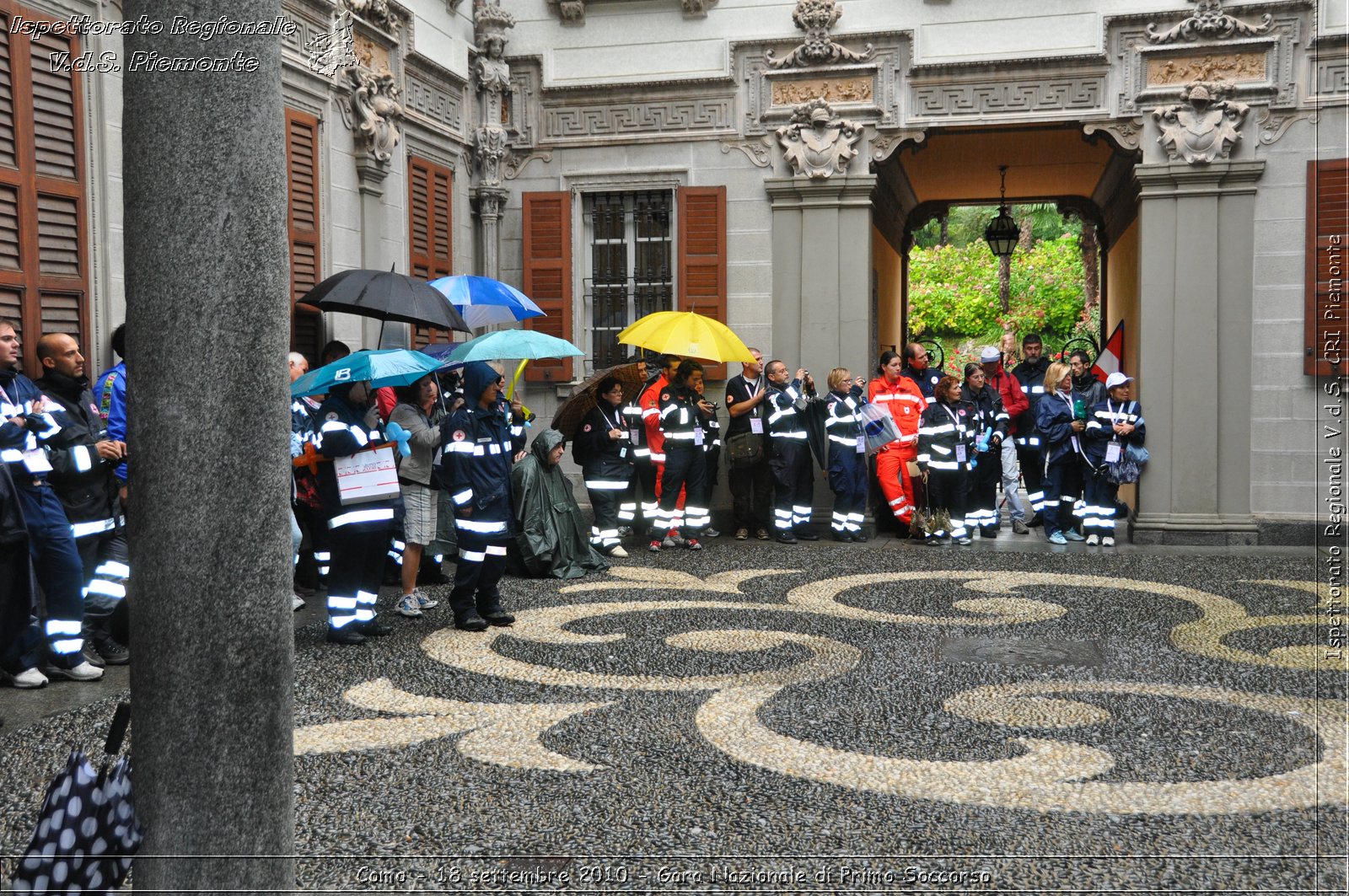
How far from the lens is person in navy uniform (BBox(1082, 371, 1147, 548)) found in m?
11.9

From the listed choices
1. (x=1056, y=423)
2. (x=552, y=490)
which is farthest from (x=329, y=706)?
(x=1056, y=423)

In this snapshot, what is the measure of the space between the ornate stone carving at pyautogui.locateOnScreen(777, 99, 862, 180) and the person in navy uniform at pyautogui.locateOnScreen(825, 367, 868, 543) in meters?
2.24

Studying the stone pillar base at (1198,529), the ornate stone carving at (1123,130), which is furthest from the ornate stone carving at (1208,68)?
the stone pillar base at (1198,529)

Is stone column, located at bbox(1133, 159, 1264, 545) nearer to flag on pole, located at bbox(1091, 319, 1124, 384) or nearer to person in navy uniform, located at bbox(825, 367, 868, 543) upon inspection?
flag on pole, located at bbox(1091, 319, 1124, 384)

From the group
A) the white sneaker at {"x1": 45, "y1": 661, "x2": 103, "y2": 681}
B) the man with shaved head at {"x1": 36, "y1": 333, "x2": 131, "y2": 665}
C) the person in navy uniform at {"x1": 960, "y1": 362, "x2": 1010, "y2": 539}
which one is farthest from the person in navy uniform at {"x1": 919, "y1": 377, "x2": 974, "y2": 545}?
the white sneaker at {"x1": 45, "y1": 661, "x2": 103, "y2": 681}

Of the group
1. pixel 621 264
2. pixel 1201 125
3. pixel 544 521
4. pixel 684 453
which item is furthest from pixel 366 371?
pixel 1201 125

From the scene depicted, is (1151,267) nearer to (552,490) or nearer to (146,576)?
(552,490)

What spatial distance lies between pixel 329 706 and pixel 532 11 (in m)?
9.97

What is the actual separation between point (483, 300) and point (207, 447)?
765 cm

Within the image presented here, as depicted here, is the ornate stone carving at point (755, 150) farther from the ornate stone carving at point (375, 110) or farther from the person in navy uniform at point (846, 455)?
the ornate stone carving at point (375, 110)

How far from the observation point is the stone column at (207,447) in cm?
274

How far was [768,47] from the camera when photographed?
13.0 metres

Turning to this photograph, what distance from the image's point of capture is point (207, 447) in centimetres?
277

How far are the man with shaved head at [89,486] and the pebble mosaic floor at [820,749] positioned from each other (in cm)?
119
